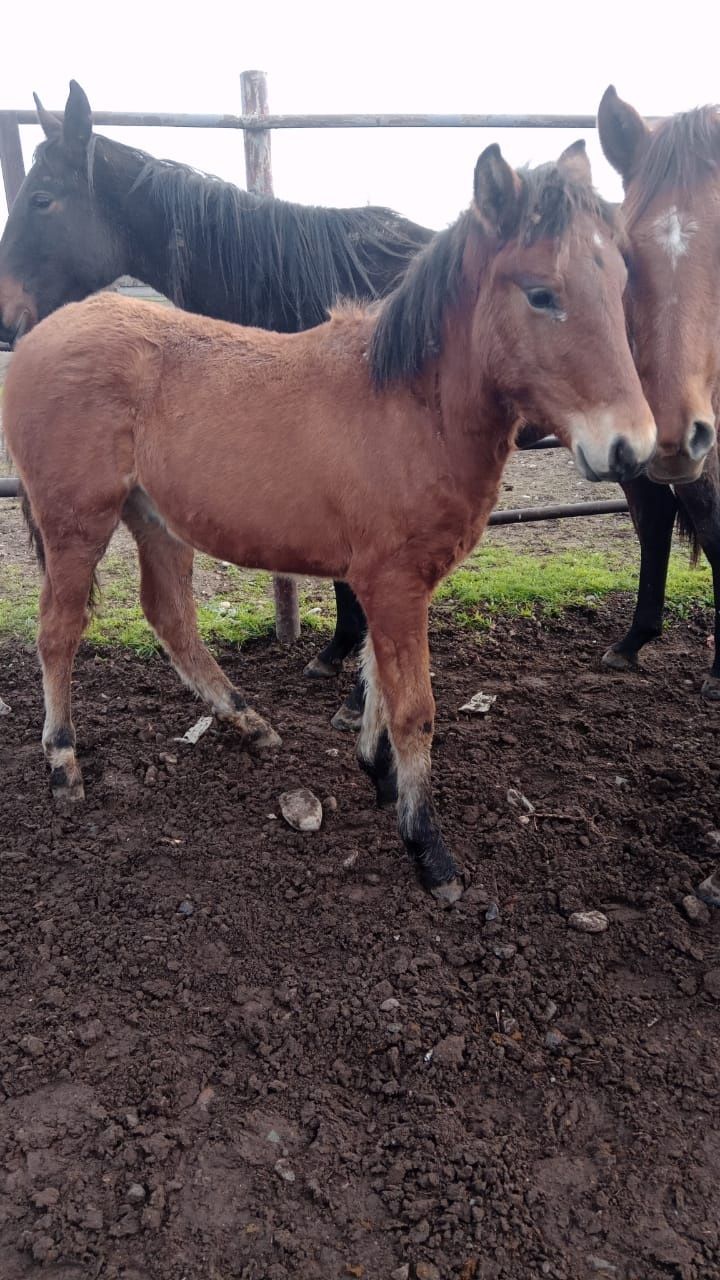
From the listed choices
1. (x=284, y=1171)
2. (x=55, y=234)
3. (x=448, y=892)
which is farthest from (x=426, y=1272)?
(x=55, y=234)

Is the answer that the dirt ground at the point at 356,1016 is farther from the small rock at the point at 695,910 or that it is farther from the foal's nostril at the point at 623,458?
the foal's nostril at the point at 623,458

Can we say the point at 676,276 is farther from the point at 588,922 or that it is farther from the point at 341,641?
the point at 341,641

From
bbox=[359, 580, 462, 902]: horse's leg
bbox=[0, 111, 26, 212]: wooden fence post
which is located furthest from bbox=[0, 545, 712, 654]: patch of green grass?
bbox=[0, 111, 26, 212]: wooden fence post

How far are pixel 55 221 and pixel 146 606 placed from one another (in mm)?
1863

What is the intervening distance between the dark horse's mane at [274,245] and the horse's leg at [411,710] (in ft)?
5.93

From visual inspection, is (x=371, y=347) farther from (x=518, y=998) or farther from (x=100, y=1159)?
(x=100, y=1159)

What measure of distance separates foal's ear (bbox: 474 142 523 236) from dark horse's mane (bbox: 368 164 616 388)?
0.02 m

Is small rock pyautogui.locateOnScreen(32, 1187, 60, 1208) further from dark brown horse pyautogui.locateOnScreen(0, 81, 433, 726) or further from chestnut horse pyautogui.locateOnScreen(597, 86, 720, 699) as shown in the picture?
chestnut horse pyautogui.locateOnScreen(597, 86, 720, 699)

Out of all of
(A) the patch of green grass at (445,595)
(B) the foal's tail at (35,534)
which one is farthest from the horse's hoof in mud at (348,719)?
(B) the foal's tail at (35,534)

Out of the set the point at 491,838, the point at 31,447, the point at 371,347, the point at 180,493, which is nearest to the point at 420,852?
the point at 491,838

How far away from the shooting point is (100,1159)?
190 cm

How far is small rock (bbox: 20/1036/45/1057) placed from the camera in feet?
7.10

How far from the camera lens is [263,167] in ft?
13.9

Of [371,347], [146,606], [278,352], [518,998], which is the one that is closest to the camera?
[518,998]
